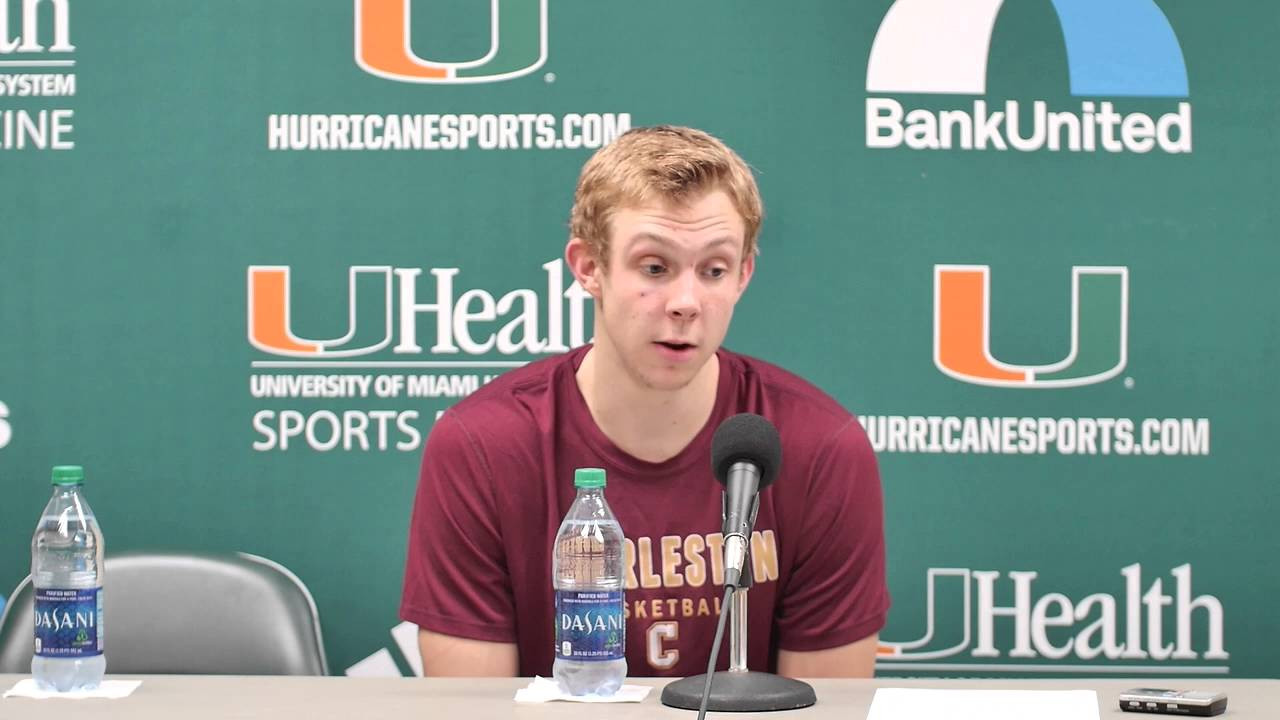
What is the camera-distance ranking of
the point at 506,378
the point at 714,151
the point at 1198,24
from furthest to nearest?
the point at 1198,24 → the point at 506,378 → the point at 714,151

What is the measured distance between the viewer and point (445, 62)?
272 cm

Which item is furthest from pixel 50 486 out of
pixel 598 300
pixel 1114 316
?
pixel 1114 316

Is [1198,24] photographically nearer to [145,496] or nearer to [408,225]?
[408,225]

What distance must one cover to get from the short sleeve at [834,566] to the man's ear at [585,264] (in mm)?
416

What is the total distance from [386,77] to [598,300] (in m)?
0.90

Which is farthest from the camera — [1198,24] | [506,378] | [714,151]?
[1198,24]

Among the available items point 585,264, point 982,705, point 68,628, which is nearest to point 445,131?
point 585,264

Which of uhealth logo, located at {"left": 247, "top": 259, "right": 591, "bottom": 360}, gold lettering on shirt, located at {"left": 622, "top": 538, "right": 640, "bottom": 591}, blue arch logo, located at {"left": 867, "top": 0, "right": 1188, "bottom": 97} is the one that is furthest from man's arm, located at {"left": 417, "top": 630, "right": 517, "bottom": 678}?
blue arch logo, located at {"left": 867, "top": 0, "right": 1188, "bottom": 97}

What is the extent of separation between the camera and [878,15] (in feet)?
8.75

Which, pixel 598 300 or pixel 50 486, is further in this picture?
pixel 50 486

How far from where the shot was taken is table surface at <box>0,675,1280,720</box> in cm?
153

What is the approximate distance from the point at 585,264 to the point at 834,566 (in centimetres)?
58

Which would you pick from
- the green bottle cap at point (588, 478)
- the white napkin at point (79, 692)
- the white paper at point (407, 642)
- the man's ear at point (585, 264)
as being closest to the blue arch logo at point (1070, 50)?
the man's ear at point (585, 264)

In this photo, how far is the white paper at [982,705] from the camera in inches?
59.1
